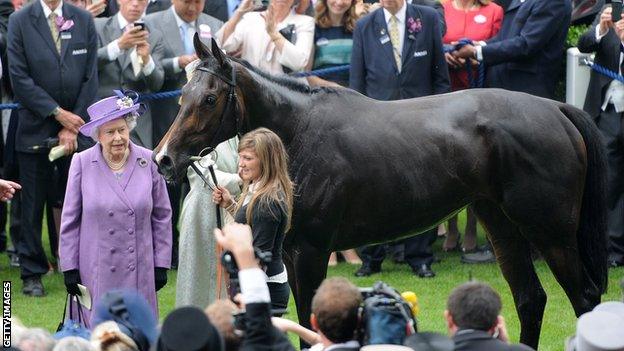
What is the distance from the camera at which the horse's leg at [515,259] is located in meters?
9.62

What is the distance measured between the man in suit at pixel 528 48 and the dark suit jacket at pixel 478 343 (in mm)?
6975

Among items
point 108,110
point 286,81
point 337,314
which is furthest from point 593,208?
point 337,314

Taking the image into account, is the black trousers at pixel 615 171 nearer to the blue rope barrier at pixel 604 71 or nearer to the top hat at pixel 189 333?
the blue rope barrier at pixel 604 71

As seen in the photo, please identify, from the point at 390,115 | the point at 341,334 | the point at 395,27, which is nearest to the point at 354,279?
the point at 395,27

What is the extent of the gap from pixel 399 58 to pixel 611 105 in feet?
6.75

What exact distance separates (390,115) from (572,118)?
1349 mm

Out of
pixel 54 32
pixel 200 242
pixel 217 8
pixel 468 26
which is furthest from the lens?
pixel 217 8

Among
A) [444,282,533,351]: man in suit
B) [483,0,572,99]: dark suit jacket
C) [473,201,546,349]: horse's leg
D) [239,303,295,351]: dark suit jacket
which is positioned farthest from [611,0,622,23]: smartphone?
[239,303,295,351]: dark suit jacket

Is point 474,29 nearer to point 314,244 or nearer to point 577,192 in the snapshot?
point 577,192

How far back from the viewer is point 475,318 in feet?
18.9

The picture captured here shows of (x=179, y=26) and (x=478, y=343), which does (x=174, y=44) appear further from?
(x=478, y=343)

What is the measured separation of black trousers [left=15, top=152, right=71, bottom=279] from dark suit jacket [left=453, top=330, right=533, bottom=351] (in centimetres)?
678

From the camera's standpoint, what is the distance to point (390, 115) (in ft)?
30.6

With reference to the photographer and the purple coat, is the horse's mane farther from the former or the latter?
the photographer
